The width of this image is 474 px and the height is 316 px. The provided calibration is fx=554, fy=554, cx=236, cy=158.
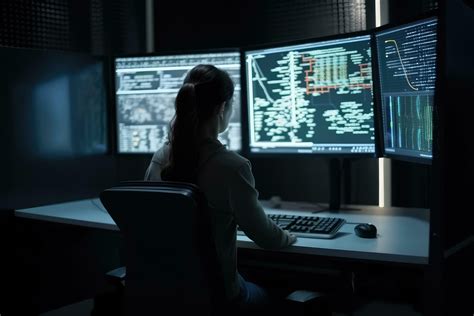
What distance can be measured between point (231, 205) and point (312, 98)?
2.49 ft

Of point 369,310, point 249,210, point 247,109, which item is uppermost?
point 247,109

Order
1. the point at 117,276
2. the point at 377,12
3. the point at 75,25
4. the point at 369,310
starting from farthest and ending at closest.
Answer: the point at 75,25
the point at 369,310
the point at 377,12
the point at 117,276

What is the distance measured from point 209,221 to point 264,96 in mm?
944

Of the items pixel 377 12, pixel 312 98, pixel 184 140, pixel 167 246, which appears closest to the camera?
pixel 167 246

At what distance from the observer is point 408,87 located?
1742mm

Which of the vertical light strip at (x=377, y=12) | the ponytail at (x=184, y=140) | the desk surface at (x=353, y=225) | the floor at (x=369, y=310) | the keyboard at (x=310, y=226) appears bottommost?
the floor at (x=369, y=310)

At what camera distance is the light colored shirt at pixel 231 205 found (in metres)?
1.41

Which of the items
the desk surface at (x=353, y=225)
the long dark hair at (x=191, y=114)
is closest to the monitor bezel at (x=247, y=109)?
the desk surface at (x=353, y=225)

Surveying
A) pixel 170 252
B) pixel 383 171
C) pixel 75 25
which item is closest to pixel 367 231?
pixel 170 252

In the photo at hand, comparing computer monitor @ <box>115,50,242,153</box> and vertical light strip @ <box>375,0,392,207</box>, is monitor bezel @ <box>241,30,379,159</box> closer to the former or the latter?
computer monitor @ <box>115,50,242,153</box>

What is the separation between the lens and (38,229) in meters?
2.24

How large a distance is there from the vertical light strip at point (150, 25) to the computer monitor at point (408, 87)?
1.26 metres

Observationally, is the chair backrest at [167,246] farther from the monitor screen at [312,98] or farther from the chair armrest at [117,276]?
the monitor screen at [312,98]

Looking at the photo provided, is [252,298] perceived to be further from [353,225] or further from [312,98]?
[312,98]
